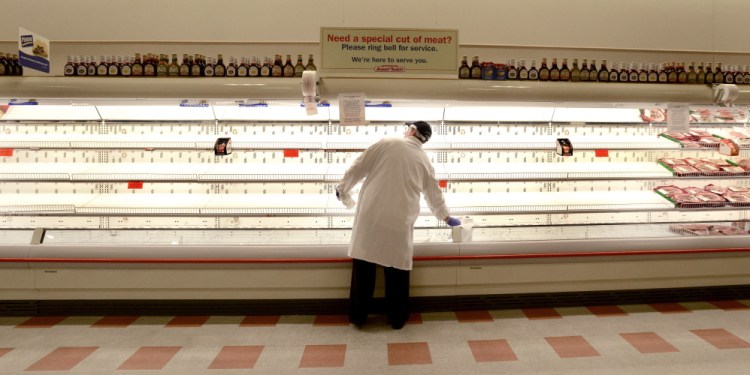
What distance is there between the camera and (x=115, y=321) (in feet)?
12.4

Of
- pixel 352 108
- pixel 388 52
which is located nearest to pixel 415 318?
pixel 352 108

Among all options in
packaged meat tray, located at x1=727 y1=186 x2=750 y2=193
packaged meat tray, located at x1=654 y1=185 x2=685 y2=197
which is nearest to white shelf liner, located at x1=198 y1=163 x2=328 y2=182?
packaged meat tray, located at x1=654 y1=185 x2=685 y2=197

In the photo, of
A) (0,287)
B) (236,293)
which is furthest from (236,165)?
(0,287)

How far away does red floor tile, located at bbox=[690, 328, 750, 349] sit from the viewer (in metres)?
3.33

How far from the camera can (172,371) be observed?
9.77 feet

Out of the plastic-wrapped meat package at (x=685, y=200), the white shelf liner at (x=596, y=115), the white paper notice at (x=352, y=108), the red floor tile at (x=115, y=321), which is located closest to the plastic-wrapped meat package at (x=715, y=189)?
the plastic-wrapped meat package at (x=685, y=200)

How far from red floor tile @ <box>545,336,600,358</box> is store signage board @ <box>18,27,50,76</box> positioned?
4.50m

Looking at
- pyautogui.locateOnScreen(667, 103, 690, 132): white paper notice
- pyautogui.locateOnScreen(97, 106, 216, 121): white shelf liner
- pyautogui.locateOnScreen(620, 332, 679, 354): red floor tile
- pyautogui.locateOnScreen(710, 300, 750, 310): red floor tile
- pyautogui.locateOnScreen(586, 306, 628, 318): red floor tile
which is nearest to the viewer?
pyautogui.locateOnScreen(620, 332, 679, 354): red floor tile

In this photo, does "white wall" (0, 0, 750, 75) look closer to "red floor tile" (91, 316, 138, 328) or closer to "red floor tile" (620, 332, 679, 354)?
"red floor tile" (91, 316, 138, 328)

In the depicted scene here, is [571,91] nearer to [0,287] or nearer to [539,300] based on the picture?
[539,300]

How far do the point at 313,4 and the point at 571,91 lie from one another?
2611mm

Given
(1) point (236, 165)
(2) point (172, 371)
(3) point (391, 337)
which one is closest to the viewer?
(2) point (172, 371)

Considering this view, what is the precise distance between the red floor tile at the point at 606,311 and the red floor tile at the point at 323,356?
223cm

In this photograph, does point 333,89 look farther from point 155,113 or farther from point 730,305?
point 730,305
